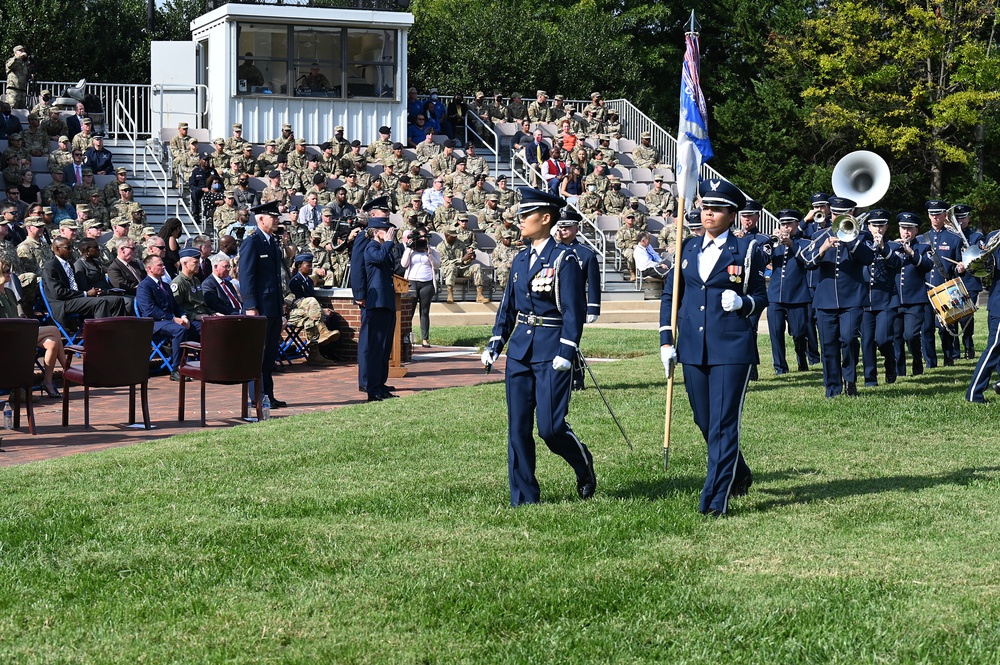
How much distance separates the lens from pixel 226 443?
35.6 ft

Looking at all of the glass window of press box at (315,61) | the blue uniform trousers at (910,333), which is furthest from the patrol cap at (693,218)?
the glass window of press box at (315,61)

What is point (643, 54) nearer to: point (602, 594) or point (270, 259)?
point (270, 259)

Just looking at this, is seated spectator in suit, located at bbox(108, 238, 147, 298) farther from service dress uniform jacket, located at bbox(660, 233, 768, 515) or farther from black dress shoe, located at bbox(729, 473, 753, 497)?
service dress uniform jacket, located at bbox(660, 233, 768, 515)

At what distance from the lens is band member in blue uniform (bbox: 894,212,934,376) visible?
1673 cm

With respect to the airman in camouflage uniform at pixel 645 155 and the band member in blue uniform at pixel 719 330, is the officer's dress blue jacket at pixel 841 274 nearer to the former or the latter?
the band member in blue uniform at pixel 719 330

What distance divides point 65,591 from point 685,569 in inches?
121

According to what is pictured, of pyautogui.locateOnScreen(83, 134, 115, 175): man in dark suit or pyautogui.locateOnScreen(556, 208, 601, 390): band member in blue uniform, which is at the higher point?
pyautogui.locateOnScreen(83, 134, 115, 175): man in dark suit

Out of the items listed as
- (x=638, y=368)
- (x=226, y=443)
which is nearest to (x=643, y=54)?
(x=638, y=368)

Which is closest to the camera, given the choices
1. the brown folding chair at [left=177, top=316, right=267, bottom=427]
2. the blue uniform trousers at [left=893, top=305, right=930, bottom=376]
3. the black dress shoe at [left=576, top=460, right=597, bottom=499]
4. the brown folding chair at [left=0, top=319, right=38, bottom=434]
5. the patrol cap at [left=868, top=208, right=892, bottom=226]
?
the black dress shoe at [left=576, top=460, right=597, bottom=499]

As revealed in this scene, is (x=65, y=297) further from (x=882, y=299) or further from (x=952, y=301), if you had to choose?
(x=952, y=301)

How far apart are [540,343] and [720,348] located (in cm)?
110

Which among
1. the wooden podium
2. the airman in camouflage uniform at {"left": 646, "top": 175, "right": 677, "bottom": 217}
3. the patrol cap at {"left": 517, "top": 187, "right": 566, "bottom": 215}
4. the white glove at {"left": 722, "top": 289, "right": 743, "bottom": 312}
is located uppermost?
the airman in camouflage uniform at {"left": 646, "top": 175, "right": 677, "bottom": 217}

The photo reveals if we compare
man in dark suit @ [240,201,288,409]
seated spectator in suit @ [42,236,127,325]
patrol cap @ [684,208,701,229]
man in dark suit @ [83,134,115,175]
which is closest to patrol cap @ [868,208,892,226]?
patrol cap @ [684,208,701,229]

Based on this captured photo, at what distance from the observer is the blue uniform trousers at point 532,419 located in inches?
316
